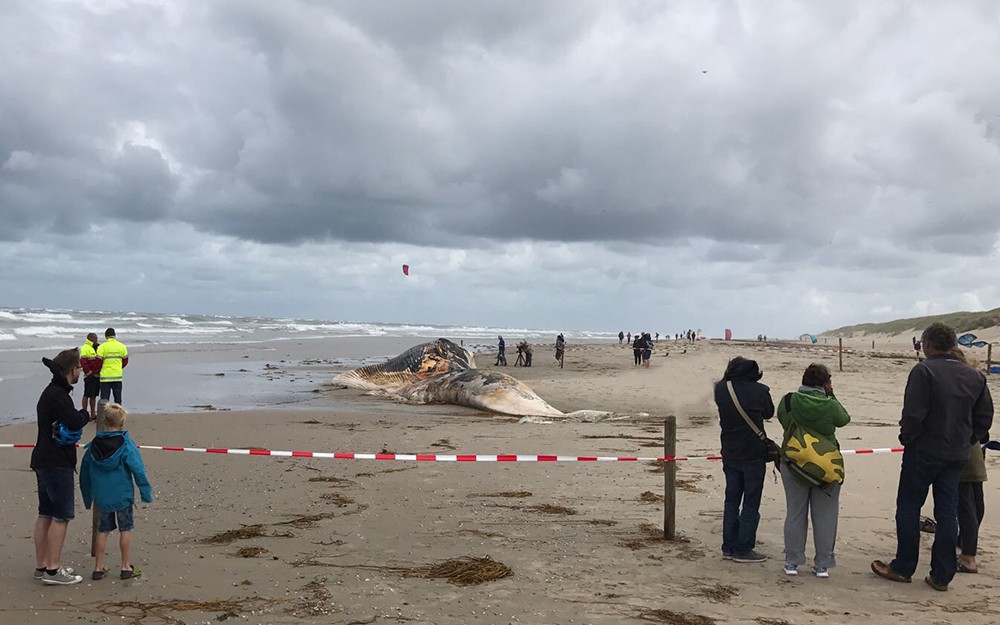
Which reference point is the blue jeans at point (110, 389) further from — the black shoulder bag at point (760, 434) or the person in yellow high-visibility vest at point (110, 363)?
the black shoulder bag at point (760, 434)

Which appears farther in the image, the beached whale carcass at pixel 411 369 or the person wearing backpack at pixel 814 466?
the beached whale carcass at pixel 411 369

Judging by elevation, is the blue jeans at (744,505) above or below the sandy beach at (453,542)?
above

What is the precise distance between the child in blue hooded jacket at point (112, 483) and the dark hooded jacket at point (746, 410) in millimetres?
4359

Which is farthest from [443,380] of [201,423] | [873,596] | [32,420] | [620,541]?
[873,596]

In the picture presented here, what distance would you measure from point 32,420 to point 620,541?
11579 millimetres

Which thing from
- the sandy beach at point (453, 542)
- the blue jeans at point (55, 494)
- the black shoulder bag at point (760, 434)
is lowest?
the sandy beach at point (453, 542)

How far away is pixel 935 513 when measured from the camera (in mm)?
5324

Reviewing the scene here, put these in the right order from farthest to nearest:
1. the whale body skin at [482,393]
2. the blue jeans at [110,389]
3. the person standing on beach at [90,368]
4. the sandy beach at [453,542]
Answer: the whale body skin at [482,393] → the blue jeans at [110,389] → the person standing on beach at [90,368] → the sandy beach at [453,542]

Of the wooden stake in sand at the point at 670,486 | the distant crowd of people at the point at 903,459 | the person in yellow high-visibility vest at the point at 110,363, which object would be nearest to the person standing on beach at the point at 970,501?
the distant crowd of people at the point at 903,459

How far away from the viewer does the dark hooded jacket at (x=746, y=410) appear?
5797 millimetres

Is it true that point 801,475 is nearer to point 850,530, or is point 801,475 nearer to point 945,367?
point 945,367

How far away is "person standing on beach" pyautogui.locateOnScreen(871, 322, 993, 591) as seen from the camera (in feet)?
16.9

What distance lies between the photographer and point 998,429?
39.2 feet

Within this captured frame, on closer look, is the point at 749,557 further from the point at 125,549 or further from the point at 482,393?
the point at 482,393
